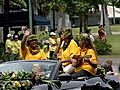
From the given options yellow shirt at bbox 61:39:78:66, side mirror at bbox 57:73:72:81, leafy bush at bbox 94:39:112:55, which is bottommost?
leafy bush at bbox 94:39:112:55

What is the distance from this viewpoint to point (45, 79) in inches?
324

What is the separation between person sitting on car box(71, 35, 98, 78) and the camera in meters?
9.69

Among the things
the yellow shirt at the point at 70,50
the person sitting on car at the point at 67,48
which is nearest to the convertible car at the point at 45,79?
the person sitting on car at the point at 67,48

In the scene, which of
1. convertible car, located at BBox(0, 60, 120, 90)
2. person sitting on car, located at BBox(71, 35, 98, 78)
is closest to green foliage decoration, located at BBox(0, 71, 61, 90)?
convertible car, located at BBox(0, 60, 120, 90)

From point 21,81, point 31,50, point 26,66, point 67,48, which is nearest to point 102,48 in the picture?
point 67,48

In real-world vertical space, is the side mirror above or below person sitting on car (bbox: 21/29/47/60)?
below

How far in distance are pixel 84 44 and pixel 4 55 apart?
10.2 metres

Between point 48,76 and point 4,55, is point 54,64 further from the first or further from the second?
point 4,55

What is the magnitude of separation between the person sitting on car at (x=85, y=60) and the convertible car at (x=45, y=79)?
0.60 ft

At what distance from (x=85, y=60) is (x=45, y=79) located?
1.79 metres

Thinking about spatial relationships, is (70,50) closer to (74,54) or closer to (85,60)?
(74,54)

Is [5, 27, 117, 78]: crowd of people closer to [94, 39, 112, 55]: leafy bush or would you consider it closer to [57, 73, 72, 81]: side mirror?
[57, 73, 72, 81]: side mirror

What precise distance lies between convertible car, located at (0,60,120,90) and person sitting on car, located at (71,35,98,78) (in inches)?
7.2

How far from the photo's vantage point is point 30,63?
9242 mm
